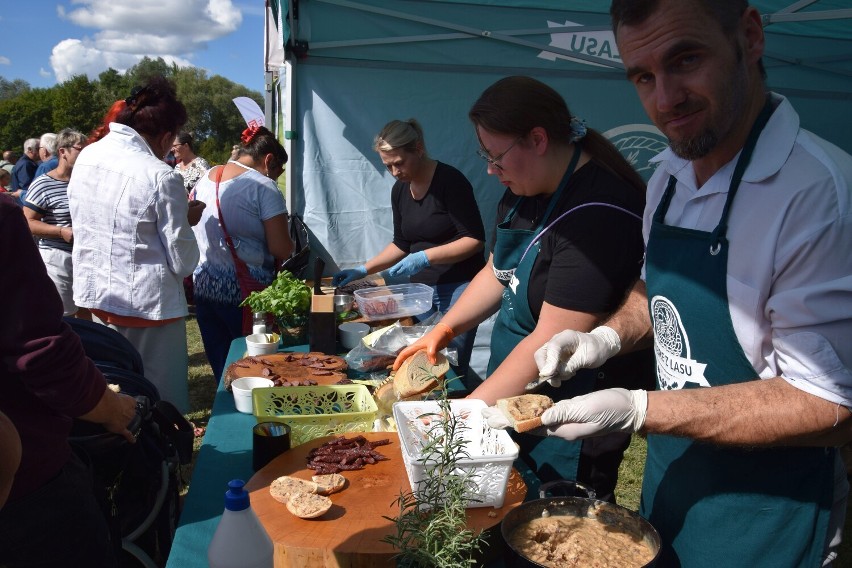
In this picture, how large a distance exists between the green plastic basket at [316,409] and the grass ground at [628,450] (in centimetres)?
177

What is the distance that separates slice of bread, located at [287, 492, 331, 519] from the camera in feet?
5.00

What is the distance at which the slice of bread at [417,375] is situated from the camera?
2.17 metres

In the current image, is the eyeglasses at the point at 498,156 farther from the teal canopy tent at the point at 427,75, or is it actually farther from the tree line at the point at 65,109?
the tree line at the point at 65,109

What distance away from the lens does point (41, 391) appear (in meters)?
1.61

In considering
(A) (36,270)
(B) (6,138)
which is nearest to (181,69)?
(B) (6,138)

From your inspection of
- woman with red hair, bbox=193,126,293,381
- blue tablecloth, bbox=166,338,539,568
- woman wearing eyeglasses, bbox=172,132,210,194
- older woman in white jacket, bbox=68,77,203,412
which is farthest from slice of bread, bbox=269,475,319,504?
woman wearing eyeglasses, bbox=172,132,210,194

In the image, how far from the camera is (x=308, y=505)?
1.55 metres

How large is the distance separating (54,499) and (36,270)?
63cm

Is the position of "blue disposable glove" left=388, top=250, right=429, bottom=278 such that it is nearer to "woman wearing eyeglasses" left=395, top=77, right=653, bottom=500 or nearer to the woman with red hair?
the woman with red hair

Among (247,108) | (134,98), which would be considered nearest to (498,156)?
(134,98)

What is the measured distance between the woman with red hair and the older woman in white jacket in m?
0.66

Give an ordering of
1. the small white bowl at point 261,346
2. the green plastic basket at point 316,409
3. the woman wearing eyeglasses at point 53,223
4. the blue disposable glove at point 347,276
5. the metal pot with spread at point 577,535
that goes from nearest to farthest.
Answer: the metal pot with spread at point 577,535, the green plastic basket at point 316,409, the small white bowl at point 261,346, the blue disposable glove at point 347,276, the woman wearing eyeglasses at point 53,223

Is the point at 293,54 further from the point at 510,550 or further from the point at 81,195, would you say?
the point at 510,550

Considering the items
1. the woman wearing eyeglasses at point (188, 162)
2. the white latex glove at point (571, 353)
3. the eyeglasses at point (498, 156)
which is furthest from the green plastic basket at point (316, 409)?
the woman wearing eyeglasses at point (188, 162)
